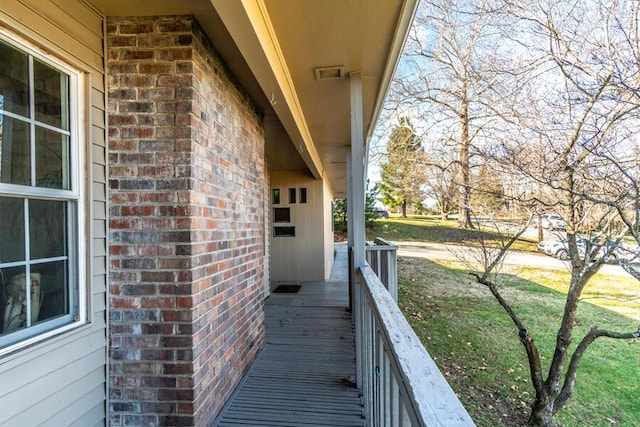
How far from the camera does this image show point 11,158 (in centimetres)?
141

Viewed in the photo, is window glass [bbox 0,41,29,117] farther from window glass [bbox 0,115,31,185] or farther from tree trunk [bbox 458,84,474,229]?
tree trunk [bbox 458,84,474,229]

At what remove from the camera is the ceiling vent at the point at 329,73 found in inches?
106

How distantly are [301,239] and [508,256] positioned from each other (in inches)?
177

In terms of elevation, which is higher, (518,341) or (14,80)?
(14,80)

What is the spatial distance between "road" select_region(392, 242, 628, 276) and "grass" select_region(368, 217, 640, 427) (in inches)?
9.0

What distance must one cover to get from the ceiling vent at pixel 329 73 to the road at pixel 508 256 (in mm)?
5106

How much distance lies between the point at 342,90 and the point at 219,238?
1.82 metres

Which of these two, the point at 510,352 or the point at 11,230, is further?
the point at 510,352

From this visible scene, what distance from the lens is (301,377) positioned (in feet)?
9.75

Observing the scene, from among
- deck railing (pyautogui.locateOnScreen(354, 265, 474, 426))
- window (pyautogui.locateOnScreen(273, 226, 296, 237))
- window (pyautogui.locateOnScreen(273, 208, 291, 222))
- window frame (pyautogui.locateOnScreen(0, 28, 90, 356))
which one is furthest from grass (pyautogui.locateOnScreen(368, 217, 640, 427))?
window frame (pyautogui.locateOnScreen(0, 28, 90, 356))

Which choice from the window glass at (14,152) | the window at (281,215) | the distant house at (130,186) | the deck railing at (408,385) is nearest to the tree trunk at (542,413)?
the deck railing at (408,385)

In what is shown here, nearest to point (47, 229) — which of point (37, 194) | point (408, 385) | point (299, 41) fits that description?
point (37, 194)

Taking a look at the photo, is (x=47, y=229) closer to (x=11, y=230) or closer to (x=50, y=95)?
(x=11, y=230)

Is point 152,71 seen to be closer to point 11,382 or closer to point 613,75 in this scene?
point 11,382
